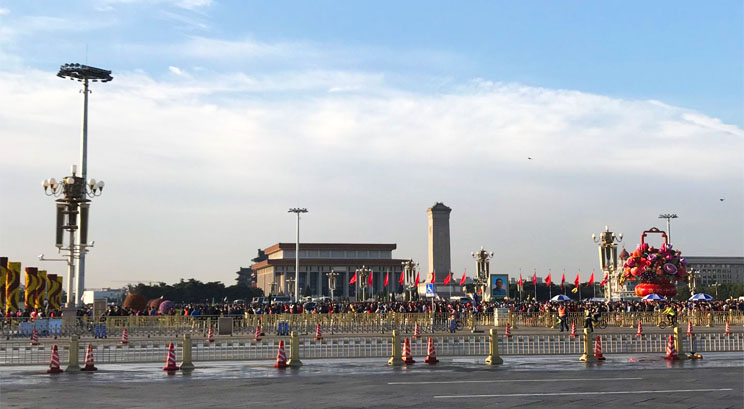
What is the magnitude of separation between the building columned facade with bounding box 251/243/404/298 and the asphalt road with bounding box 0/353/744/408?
466ft

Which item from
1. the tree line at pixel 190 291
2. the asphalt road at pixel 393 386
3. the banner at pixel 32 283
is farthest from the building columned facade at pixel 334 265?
the asphalt road at pixel 393 386

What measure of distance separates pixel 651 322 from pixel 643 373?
28.9 m

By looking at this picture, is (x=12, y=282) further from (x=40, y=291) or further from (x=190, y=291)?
(x=190, y=291)

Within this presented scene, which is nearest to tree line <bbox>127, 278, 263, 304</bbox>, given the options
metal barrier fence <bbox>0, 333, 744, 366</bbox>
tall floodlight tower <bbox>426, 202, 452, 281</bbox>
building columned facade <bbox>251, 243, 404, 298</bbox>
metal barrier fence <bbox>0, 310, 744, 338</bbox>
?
building columned facade <bbox>251, 243, 404, 298</bbox>

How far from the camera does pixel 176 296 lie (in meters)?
139

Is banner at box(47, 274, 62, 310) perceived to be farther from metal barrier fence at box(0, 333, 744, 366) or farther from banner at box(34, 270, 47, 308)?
metal barrier fence at box(0, 333, 744, 366)

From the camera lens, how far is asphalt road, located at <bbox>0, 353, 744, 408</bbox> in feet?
46.0

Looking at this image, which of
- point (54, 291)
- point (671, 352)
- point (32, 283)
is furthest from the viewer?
point (54, 291)

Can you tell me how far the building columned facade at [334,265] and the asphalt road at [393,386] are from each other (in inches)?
5596

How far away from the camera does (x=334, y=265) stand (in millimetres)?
166750

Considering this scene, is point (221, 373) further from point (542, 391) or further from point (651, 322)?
point (651, 322)

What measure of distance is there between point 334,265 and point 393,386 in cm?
15078

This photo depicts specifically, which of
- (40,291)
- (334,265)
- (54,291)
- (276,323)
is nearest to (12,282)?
(40,291)

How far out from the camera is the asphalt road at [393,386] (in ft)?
46.0
